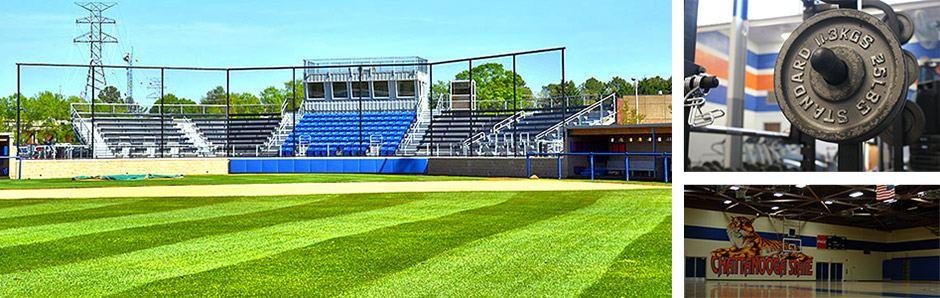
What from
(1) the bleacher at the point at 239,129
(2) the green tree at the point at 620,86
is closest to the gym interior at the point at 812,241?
(1) the bleacher at the point at 239,129

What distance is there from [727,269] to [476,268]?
13.3 feet

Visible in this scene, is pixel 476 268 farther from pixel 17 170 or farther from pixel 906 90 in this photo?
pixel 17 170

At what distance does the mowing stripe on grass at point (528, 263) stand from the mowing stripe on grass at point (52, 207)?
8136mm

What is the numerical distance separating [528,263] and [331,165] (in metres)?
24.3

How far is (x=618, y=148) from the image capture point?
2477 centimetres

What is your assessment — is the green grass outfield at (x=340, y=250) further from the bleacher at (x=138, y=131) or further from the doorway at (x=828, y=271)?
the bleacher at (x=138, y=131)

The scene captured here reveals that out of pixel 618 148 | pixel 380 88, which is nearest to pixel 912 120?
pixel 618 148

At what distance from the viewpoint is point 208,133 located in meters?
38.3

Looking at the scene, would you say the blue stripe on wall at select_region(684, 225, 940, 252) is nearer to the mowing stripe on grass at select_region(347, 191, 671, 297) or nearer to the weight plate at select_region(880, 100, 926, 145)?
the weight plate at select_region(880, 100, 926, 145)

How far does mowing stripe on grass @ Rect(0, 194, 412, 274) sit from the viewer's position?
7652mm

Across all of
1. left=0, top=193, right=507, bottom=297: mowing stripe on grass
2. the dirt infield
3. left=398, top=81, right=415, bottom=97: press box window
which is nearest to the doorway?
left=0, top=193, right=507, bottom=297: mowing stripe on grass

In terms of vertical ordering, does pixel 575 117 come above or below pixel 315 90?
below

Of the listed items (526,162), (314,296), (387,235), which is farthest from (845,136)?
(526,162)

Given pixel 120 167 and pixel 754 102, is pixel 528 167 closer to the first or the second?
pixel 120 167
